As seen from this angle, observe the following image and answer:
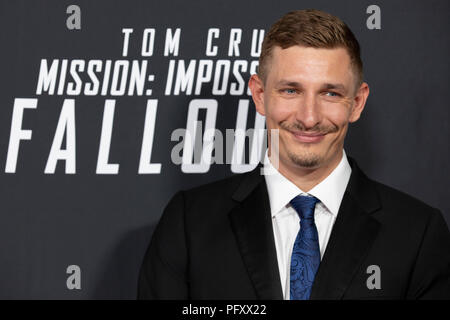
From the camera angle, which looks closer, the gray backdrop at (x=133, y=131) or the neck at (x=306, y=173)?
the neck at (x=306, y=173)

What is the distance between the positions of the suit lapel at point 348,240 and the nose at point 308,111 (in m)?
0.26

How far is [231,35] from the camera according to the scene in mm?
2709

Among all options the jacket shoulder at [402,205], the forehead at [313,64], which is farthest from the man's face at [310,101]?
the jacket shoulder at [402,205]

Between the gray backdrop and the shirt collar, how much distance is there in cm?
61

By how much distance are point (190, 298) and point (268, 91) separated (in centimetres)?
72

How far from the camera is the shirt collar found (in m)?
2.05

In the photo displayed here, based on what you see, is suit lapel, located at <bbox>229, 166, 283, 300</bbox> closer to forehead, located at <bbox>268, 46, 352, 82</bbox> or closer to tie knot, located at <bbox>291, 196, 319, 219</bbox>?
tie knot, located at <bbox>291, 196, 319, 219</bbox>

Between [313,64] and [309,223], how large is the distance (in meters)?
0.50

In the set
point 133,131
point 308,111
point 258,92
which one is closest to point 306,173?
point 308,111

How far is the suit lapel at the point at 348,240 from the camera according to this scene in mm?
1943

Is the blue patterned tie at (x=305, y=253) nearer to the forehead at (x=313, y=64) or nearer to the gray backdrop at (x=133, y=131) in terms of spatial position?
the forehead at (x=313, y=64)

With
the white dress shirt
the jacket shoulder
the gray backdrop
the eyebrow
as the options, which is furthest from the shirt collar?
the gray backdrop

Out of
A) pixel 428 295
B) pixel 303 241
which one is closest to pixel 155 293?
pixel 303 241

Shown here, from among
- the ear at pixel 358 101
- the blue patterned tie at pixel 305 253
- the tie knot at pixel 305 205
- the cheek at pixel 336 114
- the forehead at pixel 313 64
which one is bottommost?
the blue patterned tie at pixel 305 253
